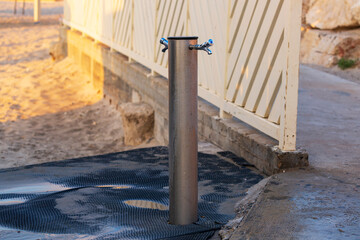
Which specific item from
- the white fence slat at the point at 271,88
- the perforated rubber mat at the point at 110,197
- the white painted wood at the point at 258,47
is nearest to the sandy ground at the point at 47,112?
the perforated rubber mat at the point at 110,197

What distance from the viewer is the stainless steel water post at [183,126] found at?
305 cm

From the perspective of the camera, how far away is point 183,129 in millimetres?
3068

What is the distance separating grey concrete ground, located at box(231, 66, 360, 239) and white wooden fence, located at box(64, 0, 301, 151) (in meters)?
0.35

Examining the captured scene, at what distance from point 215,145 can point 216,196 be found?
57.5 inches

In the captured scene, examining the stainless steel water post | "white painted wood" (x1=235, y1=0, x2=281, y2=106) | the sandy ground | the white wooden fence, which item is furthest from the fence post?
the sandy ground

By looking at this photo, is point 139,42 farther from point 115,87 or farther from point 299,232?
point 299,232

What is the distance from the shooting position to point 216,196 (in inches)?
146

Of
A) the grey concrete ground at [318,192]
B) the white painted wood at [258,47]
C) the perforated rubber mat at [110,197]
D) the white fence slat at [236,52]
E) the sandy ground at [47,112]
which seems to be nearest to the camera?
the grey concrete ground at [318,192]

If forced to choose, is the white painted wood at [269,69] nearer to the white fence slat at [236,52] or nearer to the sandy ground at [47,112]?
the white fence slat at [236,52]

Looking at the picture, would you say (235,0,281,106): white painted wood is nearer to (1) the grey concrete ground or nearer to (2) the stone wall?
(1) the grey concrete ground

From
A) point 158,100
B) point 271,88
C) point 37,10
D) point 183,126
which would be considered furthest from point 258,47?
point 37,10

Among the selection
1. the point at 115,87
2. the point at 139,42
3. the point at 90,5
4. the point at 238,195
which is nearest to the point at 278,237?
the point at 238,195

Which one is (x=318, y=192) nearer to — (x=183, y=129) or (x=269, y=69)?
(x=183, y=129)

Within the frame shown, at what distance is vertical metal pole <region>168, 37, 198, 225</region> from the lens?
305 cm
